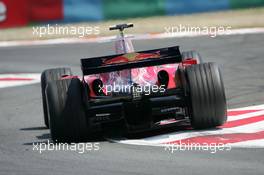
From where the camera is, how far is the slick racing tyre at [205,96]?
10773mm

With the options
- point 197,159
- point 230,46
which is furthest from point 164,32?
point 197,159

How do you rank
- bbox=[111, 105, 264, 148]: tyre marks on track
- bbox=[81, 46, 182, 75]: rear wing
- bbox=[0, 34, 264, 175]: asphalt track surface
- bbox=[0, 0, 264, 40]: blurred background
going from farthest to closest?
bbox=[0, 0, 264, 40]: blurred background, bbox=[81, 46, 182, 75]: rear wing, bbox=[111, 105, 264, 148]: tyre marks on track, bbox=[0, 34, 264, 175]: asphalt track surface

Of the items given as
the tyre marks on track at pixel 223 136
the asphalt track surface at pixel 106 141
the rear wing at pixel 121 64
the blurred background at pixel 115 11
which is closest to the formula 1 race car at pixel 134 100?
the rear wing at pixel 121 64

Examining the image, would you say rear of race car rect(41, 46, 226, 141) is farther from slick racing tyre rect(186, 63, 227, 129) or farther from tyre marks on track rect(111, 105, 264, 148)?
tyre marks on track rect(111, 105, 264, 148)

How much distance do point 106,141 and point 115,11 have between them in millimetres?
16227

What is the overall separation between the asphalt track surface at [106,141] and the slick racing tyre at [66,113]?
36 centimetres

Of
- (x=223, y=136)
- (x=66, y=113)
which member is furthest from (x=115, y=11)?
(x=223, y=136)

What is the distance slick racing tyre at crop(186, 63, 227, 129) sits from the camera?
10.8m

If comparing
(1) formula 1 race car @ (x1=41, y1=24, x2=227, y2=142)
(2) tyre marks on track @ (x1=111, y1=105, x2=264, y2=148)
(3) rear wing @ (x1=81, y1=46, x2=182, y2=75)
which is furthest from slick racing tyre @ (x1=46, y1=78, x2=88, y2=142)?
(2) tyre marks on track @ (x1=111, y1=105, x2=264, y2=148)

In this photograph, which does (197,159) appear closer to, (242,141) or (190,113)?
(242,141)

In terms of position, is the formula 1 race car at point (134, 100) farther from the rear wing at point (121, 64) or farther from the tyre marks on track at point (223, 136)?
the tyre marks on track at point (223, 136)

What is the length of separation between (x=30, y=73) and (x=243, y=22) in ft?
25.8

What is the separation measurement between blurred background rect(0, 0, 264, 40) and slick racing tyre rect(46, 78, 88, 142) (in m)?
15.2

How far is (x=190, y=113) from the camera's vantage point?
1099cm
